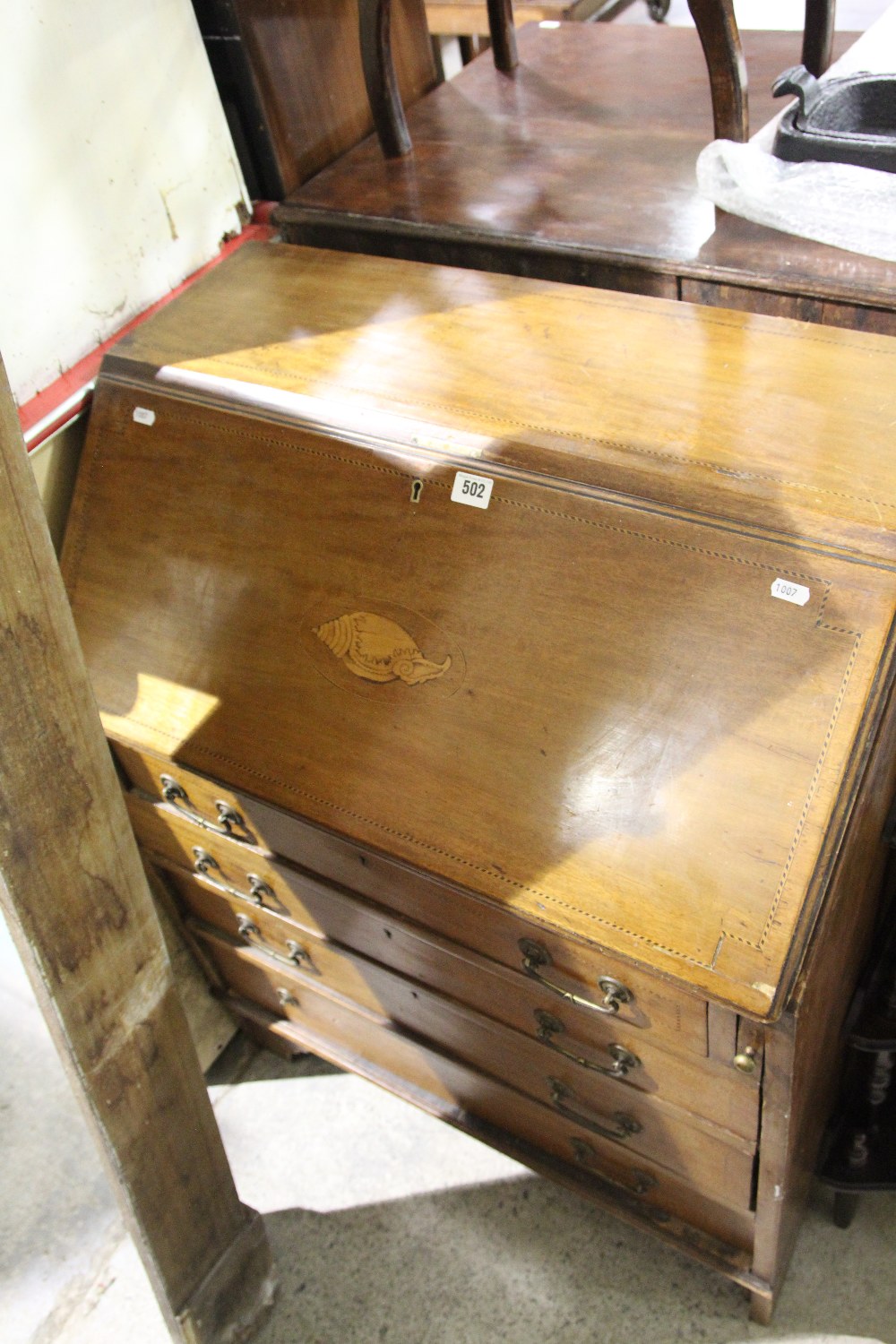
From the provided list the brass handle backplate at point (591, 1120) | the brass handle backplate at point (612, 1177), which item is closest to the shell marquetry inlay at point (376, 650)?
the brass handle backplate at point (591, 1120)

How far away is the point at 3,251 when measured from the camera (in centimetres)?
155

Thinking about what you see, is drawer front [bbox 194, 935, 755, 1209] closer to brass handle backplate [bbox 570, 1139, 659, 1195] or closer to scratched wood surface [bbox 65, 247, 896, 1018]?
brass handle backplate [bbox 570, 1139, 659, 1195]

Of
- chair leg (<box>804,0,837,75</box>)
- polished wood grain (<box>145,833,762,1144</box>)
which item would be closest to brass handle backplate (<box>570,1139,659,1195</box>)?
polished wood grain (<box>145,833,762,1144</box>)

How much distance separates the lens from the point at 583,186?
1.81m

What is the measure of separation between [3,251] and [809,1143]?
1.71 meters

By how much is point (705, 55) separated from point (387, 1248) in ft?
6.48

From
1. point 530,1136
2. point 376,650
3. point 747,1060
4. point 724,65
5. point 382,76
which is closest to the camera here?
point 747,1060

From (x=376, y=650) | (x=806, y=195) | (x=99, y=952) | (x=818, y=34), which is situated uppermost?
(x=818, y=34)

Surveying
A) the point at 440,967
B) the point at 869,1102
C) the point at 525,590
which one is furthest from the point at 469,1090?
the point at 525,590

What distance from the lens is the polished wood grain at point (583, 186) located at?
1587 mm

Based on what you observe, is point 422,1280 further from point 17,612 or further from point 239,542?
point 17,612

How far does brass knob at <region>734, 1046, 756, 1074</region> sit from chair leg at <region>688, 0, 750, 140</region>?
136cm

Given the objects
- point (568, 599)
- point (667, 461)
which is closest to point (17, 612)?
point (568, 599)

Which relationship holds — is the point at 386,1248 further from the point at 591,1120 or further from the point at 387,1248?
the point at 591,1120
